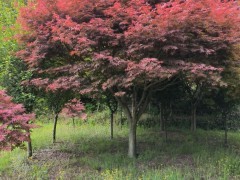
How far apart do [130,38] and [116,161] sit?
3272 millimetres

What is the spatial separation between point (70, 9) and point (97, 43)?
1.12m

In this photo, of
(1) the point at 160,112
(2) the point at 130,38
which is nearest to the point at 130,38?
(2) the point at 130,38

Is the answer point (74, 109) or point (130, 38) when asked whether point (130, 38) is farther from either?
point (74, 109)

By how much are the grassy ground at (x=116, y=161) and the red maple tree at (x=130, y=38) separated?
1.95 metres

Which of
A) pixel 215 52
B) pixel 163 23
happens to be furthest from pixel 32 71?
pixel 215 52

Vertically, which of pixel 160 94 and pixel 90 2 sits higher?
pixel 90 2

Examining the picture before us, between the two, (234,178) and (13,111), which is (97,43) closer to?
(13,111)

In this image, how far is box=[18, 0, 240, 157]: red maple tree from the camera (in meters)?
6.70

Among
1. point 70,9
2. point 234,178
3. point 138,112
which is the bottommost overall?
point 234,178

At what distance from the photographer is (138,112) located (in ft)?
30.1

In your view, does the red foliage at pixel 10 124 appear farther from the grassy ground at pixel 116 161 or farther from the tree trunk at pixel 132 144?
the tree trunk at pixel 132 144

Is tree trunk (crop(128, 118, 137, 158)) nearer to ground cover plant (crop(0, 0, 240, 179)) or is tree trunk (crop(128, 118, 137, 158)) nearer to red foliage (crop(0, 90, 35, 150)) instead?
ground cover plant (crop(0, 0, 240, 179))

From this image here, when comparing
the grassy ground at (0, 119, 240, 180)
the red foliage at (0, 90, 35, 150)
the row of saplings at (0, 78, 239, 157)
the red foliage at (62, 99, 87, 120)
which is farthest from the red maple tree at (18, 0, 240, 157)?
the grassy ground at (0, 119, 240, 180)

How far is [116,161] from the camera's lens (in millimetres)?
8148
